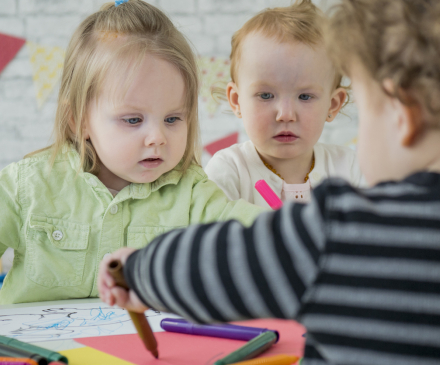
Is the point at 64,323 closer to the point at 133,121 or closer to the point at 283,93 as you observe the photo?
the point at 133,121

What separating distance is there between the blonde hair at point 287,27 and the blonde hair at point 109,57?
0.70 feet

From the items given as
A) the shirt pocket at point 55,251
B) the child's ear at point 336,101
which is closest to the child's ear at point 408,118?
the shirt pocket at point 55,251

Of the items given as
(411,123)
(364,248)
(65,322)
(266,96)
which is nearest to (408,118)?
(411,123)

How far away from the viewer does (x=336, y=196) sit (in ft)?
1.02

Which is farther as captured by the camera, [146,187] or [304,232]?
[146,187]

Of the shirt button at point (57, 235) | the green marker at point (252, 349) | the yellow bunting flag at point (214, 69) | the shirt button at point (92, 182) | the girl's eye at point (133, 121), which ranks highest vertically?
the yellow bunting flag at point (214, 69)

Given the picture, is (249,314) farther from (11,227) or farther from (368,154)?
(11,227)

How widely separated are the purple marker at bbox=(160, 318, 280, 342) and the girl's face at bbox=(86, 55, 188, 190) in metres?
0.32

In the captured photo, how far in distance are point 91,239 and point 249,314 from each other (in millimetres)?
527

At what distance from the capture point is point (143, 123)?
2.61 feet

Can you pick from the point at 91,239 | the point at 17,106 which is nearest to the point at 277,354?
the point at 91,239

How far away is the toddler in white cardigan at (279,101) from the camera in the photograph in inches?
38.7

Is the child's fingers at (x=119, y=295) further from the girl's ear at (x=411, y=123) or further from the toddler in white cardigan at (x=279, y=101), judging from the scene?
the toddler in white cardigan at (x=279, y=101)

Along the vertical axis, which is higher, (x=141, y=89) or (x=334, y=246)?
(x=141, y=89)
